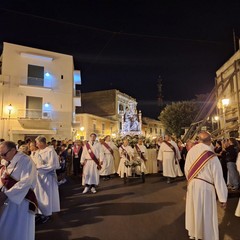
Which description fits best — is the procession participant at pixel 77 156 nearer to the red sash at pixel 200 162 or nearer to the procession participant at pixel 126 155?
the procession participant at pixel 126 155

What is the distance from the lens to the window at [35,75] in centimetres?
2284

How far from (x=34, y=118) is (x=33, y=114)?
0.73 metres

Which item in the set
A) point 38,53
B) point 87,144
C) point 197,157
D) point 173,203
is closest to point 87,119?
point 38,53

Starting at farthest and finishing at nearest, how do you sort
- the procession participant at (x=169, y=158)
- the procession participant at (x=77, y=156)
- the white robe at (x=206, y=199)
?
the procession participant at (x=77, y=156) < the procession participant at (x=169, y=158) < the white robe at (x=206, y=199)

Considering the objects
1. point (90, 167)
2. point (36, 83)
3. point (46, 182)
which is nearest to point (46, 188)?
point (46, 182)

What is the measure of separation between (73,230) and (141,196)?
3164 millimetres

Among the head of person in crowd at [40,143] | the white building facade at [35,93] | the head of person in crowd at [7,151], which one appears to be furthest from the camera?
the white building facade at [35,93]

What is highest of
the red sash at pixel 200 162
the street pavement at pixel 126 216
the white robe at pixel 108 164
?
the red sash at pixel 200 162

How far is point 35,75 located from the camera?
917 inches

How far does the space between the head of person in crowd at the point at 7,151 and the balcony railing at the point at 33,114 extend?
19.3 m

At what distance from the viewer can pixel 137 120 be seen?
20.0 meters

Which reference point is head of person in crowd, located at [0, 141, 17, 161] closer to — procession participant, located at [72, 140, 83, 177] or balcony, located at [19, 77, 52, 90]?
procession participant, located at [72, 140, 83, 177]

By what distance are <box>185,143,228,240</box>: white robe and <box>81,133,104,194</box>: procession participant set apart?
4.67m

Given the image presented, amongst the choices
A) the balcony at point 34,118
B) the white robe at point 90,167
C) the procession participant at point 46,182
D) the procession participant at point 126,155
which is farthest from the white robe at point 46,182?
the balcony at point 34,118
